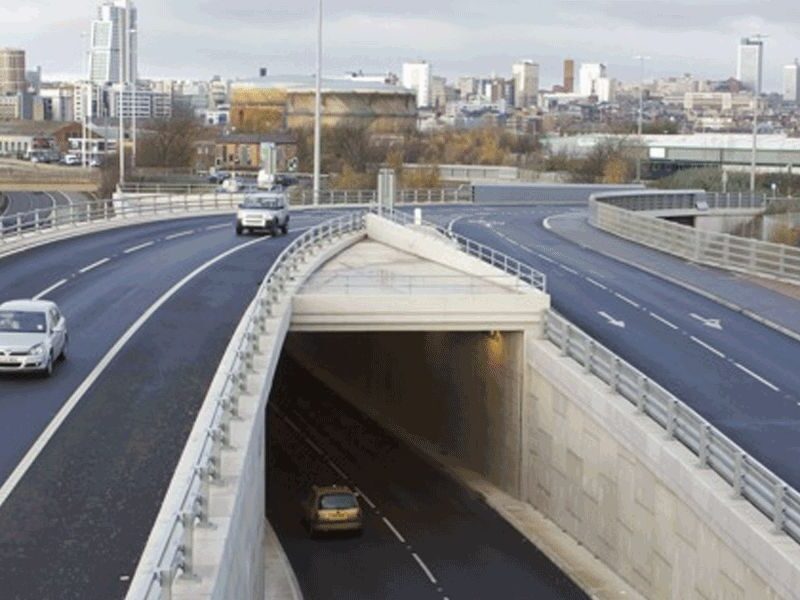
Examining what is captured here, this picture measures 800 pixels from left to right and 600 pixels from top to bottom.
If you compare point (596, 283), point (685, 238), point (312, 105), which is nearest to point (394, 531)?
point (596, 283)

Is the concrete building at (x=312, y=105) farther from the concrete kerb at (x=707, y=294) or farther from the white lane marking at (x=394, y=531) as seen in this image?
the white lane marking at (x=394, y=531)

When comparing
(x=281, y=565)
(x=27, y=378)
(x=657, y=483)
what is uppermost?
(x=27, y=378)

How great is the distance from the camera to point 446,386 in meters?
42.2

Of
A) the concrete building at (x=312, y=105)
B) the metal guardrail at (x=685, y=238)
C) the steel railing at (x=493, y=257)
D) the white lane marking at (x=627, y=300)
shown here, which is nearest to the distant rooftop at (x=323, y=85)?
the concrete building at (x=312, y=105)

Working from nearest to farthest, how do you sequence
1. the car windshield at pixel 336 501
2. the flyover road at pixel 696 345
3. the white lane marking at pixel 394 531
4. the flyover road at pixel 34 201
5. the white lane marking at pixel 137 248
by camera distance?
the flyover road at pixel 696 345, the car windshield at pixel 336 501, the white lane marking at pixel 394 531, the white lane marking at pixel 137 248, the flyover road at pixel 34 201

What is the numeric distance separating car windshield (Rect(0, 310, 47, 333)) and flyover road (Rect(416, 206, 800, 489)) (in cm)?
1270

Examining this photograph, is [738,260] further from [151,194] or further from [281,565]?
[151,194]

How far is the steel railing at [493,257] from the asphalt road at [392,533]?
5.83 m

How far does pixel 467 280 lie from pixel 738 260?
633 inches

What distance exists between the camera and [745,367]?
110 ft

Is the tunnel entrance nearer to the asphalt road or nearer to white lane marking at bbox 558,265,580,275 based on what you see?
the asphalt road

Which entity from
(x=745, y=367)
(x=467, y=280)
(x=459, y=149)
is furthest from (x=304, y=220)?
(x=459, y=149)

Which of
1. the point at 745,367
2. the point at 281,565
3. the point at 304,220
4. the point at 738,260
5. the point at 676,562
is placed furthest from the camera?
the point at 304,220

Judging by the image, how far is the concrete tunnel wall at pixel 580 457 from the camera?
23.0 metres
